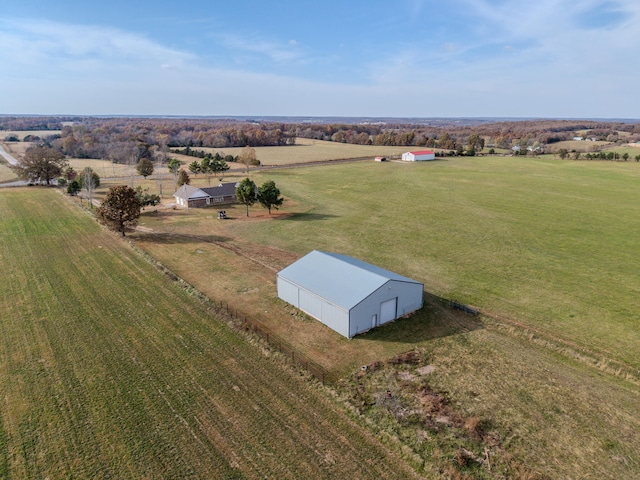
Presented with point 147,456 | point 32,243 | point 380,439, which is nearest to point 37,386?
point 147,456

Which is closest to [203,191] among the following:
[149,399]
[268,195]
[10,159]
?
[268,195]

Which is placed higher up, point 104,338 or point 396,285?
point 396,285

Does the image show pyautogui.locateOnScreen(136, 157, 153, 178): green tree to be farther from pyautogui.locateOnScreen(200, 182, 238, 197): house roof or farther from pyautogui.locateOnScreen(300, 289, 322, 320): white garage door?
pyautogui.locateOnScreen(300, 289, 322, 320): white garage door

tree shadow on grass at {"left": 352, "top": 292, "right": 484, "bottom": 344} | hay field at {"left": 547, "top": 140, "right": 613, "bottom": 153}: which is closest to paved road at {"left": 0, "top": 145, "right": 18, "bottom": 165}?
tree shadow on grass at {"left": 352, "top": 292, "right": 484, "bottom": 344}

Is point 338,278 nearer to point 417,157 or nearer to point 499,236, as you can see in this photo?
point 499,236

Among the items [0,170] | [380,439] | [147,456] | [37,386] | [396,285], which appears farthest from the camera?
[0,170]

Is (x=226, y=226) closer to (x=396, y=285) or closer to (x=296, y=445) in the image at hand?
(x=396, y=285)

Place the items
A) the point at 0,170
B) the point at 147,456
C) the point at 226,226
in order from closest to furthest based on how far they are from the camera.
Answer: the point at 147,456, the point at 226,226, the point at 0,170
